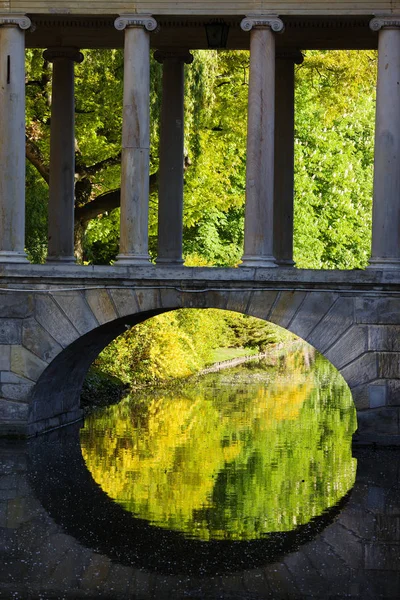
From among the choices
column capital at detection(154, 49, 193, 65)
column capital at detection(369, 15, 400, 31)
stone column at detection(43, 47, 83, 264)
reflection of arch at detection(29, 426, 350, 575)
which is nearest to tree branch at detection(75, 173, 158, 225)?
stone column at detection(43, 47, 83, 264)

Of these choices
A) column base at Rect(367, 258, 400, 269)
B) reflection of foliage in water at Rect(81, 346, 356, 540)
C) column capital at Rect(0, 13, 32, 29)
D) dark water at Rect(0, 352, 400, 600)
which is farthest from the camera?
column capital at Rect(0, 13, 32, 29)

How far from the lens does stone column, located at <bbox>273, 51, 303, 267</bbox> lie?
3244cm

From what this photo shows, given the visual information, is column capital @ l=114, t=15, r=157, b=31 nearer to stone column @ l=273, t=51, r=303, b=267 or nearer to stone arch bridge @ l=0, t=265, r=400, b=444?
stone arch bridge @ l=0, t=265, r=400, b=444

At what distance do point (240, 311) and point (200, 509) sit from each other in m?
6.90

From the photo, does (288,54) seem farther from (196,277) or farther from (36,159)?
(36,159)

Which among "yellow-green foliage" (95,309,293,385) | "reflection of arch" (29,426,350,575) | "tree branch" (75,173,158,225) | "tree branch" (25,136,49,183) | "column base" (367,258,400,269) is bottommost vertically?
"reflection of arch" (29,426,350,575)

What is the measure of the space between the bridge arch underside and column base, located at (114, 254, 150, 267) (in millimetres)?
554

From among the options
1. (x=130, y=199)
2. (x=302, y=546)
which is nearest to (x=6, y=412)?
(x=130, y=199)

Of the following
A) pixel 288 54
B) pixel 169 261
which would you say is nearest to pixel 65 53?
pixel 288 54

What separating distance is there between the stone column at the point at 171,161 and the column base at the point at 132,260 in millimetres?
4400

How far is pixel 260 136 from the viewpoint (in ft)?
88.9

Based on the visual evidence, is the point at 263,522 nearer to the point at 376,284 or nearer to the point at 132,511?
the point at 132,511

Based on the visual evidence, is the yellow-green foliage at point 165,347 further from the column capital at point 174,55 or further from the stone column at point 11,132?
the stone column at point 11,132

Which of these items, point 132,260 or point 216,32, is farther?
point 216,32
